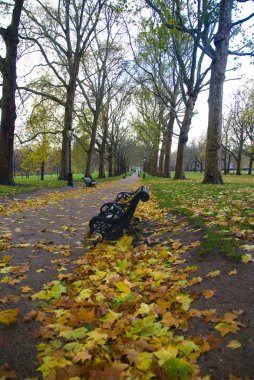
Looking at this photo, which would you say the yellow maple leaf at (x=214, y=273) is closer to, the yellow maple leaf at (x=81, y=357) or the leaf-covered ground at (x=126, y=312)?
the leaf-covered ground at (x=126, y=312)

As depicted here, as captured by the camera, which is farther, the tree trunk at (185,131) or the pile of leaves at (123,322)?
the tree trunk at (185,131)

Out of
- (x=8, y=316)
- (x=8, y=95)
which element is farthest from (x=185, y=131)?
(x=8, y=316)

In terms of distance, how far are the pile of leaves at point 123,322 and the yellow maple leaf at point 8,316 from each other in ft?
0.64

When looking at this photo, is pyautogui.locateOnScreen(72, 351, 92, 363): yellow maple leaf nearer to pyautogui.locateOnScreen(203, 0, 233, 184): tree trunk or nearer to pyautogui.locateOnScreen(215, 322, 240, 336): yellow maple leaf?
pyautogui.locateOnScreen(215, 322, 240, 336): yellow maple leaf

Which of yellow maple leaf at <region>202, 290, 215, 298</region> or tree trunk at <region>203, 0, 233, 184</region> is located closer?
yellow maple leaf at <region>202, 290, 215, 298</region>

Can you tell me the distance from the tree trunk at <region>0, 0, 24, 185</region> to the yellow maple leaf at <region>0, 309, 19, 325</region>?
13.4m

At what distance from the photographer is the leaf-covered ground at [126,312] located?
2176 mm

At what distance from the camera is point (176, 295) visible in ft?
10.6

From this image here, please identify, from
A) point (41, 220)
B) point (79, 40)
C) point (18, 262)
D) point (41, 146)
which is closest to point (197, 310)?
point (18, 262)

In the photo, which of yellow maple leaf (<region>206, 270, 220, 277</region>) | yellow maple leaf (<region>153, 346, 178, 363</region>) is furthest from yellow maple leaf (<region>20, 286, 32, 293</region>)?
yellow maple leaf (<region>206, 270, 220, 277</region>)

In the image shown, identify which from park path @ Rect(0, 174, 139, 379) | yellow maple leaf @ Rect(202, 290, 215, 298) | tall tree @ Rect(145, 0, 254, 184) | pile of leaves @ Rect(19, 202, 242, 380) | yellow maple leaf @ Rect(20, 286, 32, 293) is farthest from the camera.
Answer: tall tree @ Rect(145, 0, 254, 184)

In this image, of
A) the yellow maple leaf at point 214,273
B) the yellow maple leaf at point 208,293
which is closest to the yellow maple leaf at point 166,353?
the yellow maple leaf at point 208,293

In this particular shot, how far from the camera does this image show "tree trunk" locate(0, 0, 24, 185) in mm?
14922

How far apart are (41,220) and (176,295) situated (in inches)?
205
